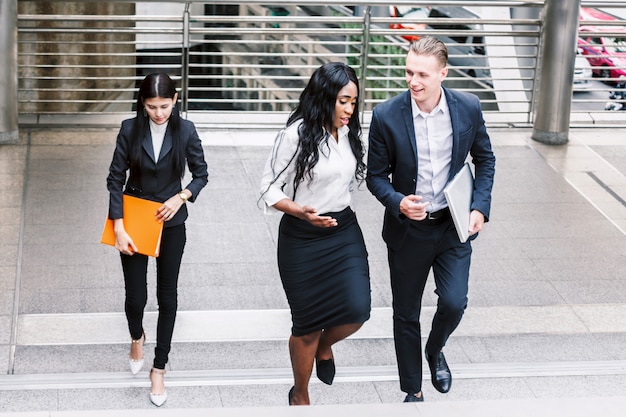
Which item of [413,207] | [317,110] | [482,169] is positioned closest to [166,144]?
[317,110]

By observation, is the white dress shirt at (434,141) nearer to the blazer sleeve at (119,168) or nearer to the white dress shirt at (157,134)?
the white dress shirt at (157,134)

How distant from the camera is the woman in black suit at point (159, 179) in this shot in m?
5.09

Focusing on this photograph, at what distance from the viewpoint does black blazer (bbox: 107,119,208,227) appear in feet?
16.9

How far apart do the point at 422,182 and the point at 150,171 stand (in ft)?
4.18

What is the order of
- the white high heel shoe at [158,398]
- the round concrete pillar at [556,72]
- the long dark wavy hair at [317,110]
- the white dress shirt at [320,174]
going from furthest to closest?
the round concrete pillar at [556,72], the white high heel shoe at [158,398], the white dress shirt at [320,174], the long dark wavy hair at [317,110]

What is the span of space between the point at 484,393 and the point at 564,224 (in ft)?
10.3

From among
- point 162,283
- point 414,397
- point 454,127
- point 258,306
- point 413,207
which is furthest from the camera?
point 258,306

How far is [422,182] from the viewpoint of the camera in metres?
4.94

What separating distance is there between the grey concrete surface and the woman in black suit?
450mm

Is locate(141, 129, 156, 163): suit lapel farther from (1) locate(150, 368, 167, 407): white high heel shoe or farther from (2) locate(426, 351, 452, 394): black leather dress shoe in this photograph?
(2) locate(426, 351, 452, 394): black leather dress shoe

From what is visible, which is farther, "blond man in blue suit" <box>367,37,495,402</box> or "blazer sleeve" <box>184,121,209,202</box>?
"blazer sleeve" <box>184,121,209,202</box>

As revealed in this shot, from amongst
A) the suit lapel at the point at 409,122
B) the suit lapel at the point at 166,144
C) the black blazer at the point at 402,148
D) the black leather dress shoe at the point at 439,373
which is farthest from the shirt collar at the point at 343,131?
the black leather dress shoe at the point at 439,373

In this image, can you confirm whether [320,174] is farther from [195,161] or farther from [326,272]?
[195,161]

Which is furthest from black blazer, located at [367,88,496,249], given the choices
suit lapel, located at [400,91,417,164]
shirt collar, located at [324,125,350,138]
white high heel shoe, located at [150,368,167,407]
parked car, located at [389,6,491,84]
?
parked car, located at [389,6,491,84]
